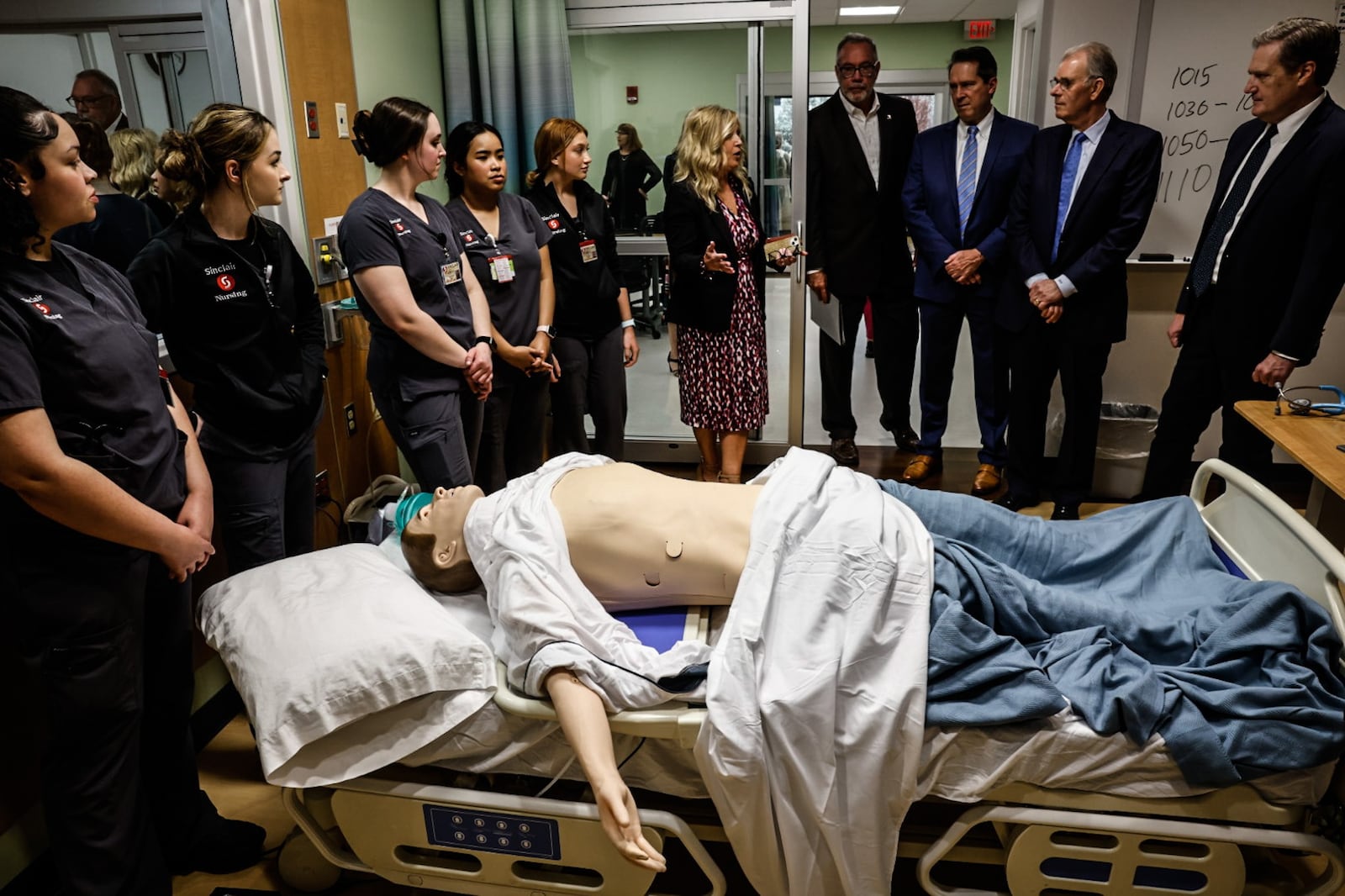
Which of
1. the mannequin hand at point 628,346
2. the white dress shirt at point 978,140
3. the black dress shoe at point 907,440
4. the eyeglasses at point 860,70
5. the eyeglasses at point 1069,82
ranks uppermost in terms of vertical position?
the eyeglasses at point 860,70

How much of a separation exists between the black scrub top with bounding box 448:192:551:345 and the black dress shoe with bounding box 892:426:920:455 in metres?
1.95

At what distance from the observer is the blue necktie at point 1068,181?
330 cm

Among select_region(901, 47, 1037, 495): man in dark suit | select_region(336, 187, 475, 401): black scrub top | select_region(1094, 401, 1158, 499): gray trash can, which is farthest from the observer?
select_region(1094, 401, 1158, 499): gray trash can

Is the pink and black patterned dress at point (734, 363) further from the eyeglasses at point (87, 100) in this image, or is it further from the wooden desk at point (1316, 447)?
the eyeglasses at point (87, 100)

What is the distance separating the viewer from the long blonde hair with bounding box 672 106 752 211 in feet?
11.1

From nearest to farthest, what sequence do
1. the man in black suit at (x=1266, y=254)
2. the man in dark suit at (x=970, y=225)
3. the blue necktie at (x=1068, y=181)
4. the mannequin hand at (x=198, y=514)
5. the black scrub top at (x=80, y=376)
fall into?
the black scrub top at (x=80, y=376) < the mannequin hand at (x=198, y=514) < the man in black suit at (x=1266, y=254) < the blue necktie at (x=1068, y=181) < the man in dark suit at (x=970, y=225)

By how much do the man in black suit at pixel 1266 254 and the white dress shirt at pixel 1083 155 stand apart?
37 cm

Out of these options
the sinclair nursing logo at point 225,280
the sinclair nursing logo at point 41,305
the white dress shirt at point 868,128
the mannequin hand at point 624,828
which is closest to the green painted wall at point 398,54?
the sinclair nursing logo at point 225,280

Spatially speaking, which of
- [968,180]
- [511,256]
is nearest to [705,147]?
[511,256]

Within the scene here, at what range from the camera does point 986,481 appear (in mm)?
3779

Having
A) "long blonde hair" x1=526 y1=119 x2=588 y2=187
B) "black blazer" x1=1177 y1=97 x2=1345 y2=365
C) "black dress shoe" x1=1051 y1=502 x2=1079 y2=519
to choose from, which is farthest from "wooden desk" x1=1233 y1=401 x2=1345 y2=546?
"long blonde hair" x1=526 y1=119 x2=588 y2=187

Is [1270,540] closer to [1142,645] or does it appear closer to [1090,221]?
[1142,645]

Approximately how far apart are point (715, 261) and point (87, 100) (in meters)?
1.96

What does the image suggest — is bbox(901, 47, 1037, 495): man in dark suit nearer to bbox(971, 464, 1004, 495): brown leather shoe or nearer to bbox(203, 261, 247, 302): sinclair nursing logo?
bbox(971, 464, 1004, 495): brown leather shoe
